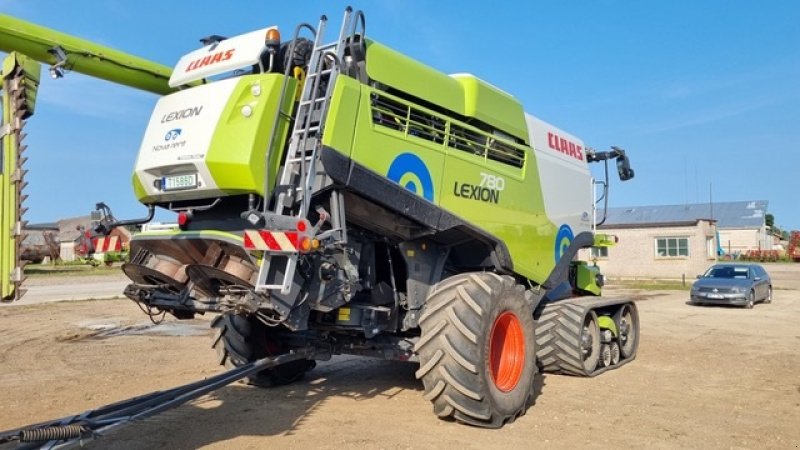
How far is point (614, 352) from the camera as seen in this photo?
9.49 m

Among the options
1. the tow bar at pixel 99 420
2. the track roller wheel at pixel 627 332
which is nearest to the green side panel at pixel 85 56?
the tow bar at pixel 99 420

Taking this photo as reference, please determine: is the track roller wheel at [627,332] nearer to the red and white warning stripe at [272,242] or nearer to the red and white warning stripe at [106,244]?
the red and white warning stripe at [272,242]

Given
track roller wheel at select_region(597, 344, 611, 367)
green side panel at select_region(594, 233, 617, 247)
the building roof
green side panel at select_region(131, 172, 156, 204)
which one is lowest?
→ track roller wheel at select_region(597, 344, 611, 367)

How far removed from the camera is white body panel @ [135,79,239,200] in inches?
206

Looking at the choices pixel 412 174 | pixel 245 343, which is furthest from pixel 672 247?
pixel 412 174

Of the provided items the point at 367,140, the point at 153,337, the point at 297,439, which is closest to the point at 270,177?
the point at 367,140

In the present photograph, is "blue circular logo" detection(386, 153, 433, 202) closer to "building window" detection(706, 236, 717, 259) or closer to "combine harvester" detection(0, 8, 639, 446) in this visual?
"combine harvester" detection(0, 8, 639, 446)

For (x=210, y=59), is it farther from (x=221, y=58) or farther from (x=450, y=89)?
(x=450, y=89)

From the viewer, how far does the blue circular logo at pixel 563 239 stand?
26.9 feet

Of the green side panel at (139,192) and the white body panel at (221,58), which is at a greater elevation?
the white body panel at (221,58)

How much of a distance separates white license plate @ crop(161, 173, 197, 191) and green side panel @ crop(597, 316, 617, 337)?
6.03 m

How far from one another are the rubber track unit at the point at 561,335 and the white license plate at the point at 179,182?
4899mm

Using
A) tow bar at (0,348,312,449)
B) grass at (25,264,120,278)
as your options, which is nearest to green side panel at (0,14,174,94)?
tow bar at (0,348,312,449)

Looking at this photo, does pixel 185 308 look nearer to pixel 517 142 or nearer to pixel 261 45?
pixel 261 45
